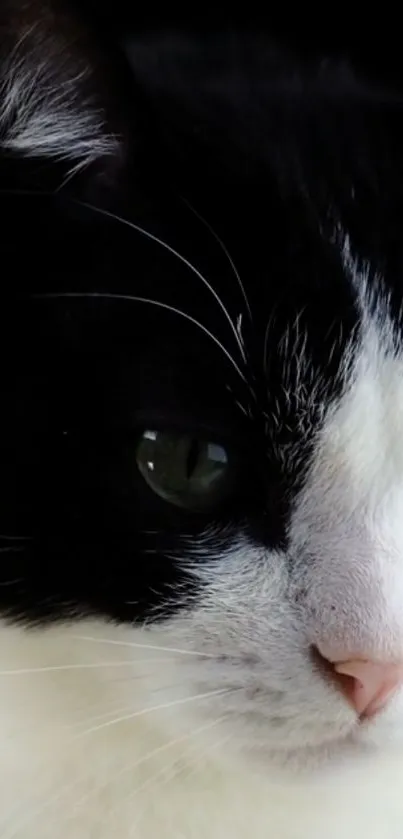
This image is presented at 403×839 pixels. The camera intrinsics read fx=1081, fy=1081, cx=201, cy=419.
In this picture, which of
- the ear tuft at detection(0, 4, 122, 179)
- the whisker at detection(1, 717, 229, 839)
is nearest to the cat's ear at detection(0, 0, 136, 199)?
the ear tuft at detection(0, 4, 122, 179)

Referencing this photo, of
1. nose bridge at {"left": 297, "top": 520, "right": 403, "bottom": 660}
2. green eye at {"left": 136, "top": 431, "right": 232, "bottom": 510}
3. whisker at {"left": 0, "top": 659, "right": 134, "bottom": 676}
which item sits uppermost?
green eye at {"left": 136, "top": 431, "right": 232, "bottom": 510}

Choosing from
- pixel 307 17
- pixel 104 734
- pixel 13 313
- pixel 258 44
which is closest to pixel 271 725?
pixel 104 734

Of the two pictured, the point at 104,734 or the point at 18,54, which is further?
the point at 104,734

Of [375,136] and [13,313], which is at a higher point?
[375,136]

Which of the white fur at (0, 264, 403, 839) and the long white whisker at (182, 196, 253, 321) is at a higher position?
the long white whisker at (182, 196, 253, 321)

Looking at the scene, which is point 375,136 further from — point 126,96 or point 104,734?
point 104,734

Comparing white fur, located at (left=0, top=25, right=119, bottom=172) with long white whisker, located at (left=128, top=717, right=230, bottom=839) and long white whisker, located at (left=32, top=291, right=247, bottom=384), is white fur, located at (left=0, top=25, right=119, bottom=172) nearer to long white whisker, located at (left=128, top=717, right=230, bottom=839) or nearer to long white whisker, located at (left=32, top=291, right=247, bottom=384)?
long white whisker, located at (left=32, top=291, right=247, bottom=384)

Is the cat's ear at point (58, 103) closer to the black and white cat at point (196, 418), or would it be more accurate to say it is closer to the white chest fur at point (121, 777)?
the black and white cat at point (196, 418)

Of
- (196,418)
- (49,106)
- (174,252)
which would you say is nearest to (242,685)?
(196,418)
